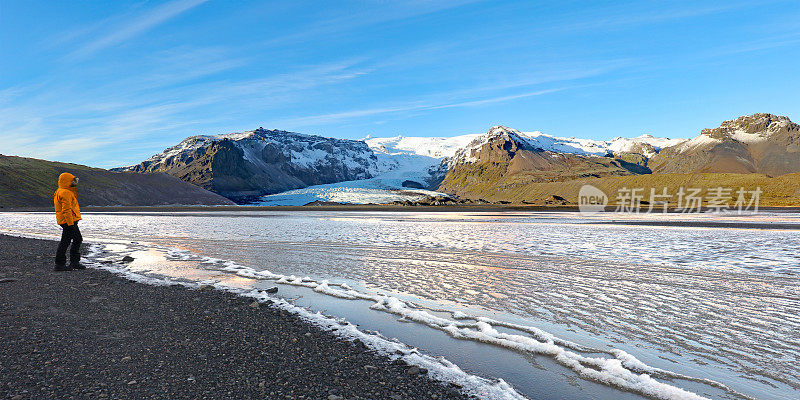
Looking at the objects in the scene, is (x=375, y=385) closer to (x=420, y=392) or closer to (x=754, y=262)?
(x=420, y=392)

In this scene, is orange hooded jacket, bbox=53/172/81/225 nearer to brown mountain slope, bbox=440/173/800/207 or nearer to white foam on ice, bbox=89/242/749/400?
white foam on ice, bbox=89/242/749/400

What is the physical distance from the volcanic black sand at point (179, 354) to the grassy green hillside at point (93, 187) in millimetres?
140123

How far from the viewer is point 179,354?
6.26 meters

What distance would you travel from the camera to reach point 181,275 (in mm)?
13594

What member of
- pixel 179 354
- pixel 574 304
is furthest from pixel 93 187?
pixel 574 304

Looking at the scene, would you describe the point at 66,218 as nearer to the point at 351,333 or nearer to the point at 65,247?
the point at 65,247

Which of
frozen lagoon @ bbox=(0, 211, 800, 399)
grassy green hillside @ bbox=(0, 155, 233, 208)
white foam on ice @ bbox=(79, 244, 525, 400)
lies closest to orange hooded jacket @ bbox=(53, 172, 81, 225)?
white foam on ice @ bbox=(79, 244, 525, 400)

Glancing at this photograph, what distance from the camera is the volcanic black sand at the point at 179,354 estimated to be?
201 inches

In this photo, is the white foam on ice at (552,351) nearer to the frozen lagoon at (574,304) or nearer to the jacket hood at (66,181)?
the frozen lagoon at (574,304)

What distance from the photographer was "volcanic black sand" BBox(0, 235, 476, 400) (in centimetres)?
511

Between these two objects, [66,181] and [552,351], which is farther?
[66,181]

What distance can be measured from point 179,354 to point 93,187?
169m

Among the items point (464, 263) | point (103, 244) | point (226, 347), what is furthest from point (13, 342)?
point (103, 244)

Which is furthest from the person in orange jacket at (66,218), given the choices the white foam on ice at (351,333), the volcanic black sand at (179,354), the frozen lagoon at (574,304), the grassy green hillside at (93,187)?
the grassy green hillside at (93,187)
